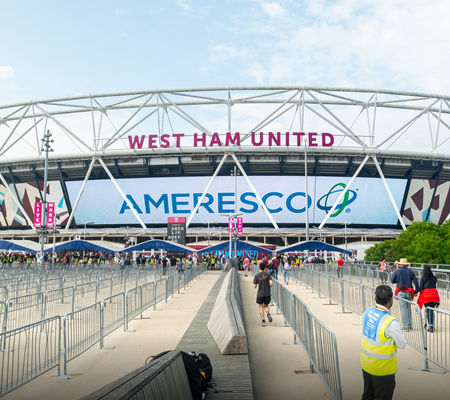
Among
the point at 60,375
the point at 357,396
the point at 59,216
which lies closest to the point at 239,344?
the point at 357,396

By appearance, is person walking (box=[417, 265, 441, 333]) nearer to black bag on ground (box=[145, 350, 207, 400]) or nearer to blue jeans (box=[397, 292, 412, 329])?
blue jeans (box=[397, 292, 412, 329])

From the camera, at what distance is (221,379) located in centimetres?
689

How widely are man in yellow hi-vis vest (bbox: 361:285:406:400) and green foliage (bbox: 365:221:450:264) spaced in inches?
1107

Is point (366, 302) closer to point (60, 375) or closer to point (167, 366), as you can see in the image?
point (60, 375)

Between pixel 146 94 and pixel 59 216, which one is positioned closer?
pixel 146 94

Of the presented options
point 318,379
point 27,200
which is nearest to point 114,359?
point 318,379

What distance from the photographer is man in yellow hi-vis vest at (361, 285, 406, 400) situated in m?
5.17

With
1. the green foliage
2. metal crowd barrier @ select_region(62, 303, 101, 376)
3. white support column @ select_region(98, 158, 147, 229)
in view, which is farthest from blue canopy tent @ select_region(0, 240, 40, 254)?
metal crowd barrier @ select_region(62, 303, 101, 376)

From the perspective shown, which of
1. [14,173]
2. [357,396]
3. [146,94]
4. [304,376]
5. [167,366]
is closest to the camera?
[167,366]

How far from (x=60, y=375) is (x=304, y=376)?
4442 millimetres

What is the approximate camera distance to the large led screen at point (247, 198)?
62.4m

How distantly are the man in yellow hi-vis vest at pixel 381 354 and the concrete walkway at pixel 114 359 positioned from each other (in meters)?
4.39

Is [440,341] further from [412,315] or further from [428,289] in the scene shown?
[428,289]

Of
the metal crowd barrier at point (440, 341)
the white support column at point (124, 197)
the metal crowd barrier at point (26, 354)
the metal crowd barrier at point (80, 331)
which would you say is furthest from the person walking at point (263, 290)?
the white support column at point (124, 197)
